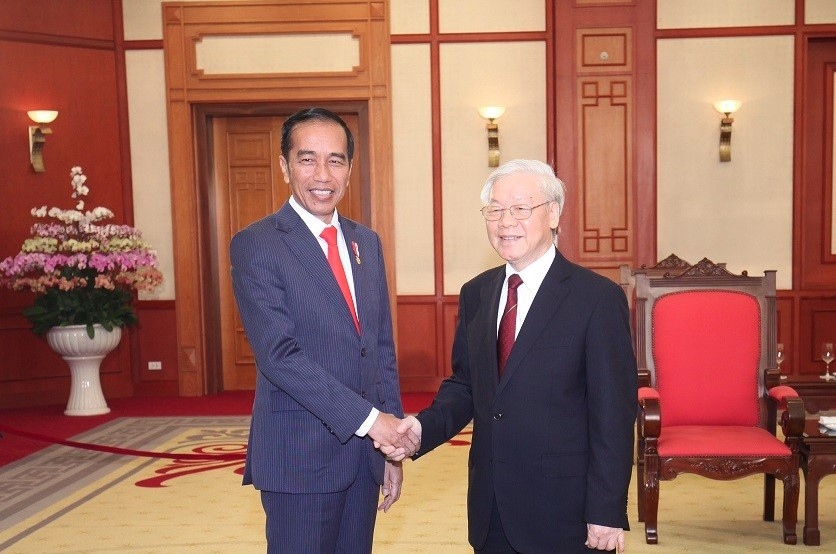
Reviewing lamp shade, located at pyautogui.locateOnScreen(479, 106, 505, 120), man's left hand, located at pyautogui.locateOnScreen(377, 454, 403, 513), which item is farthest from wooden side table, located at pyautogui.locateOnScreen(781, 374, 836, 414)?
lamp shade, located at pyautogui.locateOnScreen(479, 106, 505, 120)

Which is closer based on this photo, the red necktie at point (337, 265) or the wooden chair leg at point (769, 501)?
the red necktie at point (337, 265)

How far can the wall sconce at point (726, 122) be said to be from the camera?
7.55m

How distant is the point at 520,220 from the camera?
2072 mm

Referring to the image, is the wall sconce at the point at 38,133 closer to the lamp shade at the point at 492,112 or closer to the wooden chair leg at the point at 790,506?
the lamp shade at the point at 492,112

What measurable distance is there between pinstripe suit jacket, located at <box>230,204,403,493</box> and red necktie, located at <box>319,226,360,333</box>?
0.06 metres

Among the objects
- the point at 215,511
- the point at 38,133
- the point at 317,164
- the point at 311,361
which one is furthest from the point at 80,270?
the point at 311,361

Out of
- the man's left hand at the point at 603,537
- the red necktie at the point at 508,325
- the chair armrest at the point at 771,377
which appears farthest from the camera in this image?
the chair armrest at the point at 771,377

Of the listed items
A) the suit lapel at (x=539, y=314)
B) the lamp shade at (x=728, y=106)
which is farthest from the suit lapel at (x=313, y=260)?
the lamp shade at (x=728, y=106)

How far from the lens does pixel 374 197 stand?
792 centimetres

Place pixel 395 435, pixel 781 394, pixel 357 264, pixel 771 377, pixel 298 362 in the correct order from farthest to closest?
pixel 771 377, pixel 781 394, pixel 357 264, pixel 395 435, pixel 298 362

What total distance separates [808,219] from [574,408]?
6603mm

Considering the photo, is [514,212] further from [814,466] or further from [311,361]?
[814,466]

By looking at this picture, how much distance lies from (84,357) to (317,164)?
5.55 meters

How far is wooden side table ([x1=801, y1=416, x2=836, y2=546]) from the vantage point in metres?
3.77
